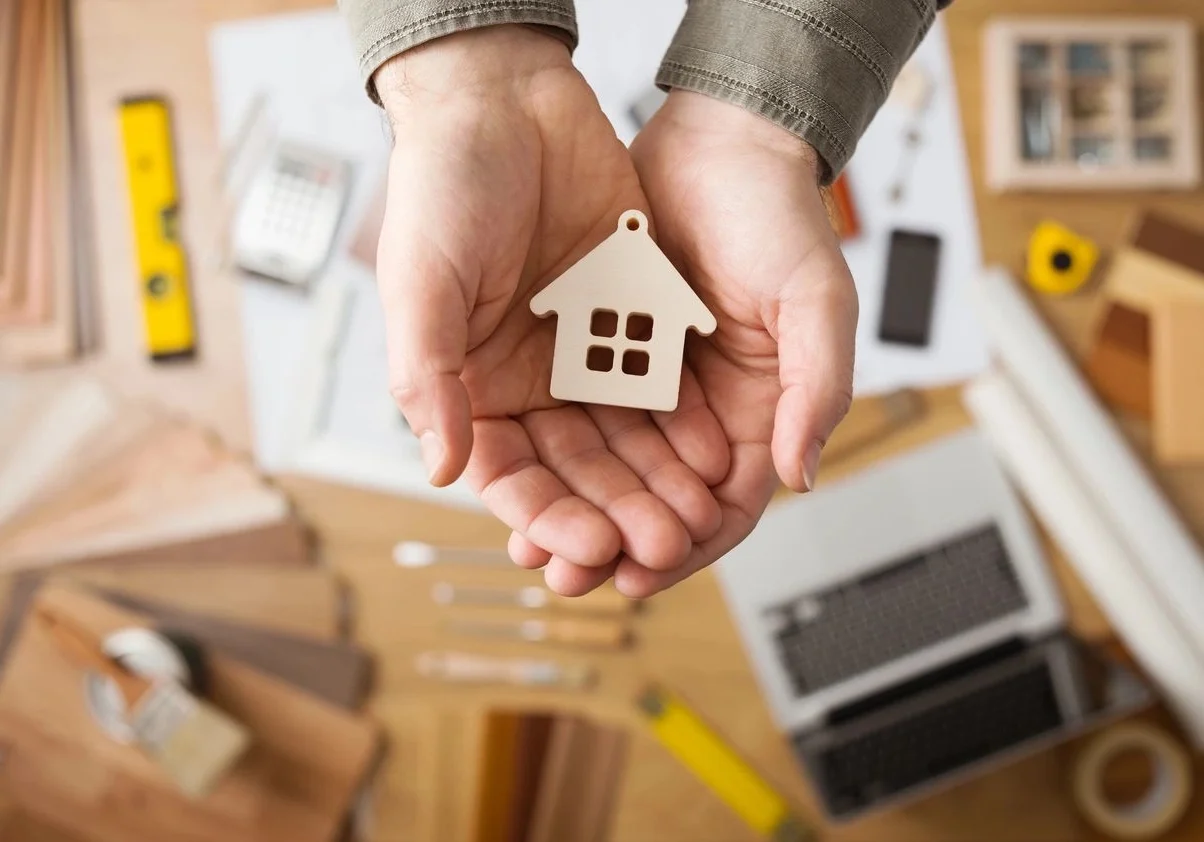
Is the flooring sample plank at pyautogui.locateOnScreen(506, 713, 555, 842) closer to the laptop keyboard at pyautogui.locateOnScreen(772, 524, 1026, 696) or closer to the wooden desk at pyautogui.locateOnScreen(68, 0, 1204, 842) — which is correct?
the wooden desk at pyautogui.locateOnScreen(68, 0, 1204, 842)

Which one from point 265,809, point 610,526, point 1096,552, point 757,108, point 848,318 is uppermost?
point 757,108

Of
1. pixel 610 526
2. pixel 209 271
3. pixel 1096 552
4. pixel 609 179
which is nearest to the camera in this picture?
pixel 610 526

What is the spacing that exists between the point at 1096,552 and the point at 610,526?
2.19 feet

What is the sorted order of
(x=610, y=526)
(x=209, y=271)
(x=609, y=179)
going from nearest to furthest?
(x=610, y=526), (x=609, y=179), (x=209, y=271)

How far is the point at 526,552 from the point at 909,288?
0.66 meters

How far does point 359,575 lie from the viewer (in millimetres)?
1165

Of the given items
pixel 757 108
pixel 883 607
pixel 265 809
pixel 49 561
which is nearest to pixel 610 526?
pixel 757 108

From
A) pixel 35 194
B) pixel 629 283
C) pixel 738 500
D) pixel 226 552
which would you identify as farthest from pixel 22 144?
pixel 738 500

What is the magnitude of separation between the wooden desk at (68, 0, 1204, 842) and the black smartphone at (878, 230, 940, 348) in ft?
0.22

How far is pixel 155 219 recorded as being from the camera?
1194 mm

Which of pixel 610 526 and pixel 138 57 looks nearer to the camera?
pixel 610 526

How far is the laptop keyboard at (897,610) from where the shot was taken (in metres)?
1.12

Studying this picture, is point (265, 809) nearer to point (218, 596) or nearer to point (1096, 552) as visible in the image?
point (218, 596)

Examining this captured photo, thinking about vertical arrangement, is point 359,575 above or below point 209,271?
below
